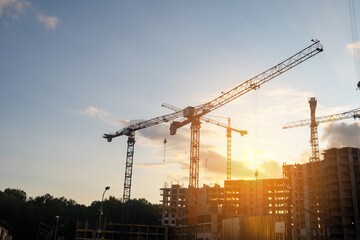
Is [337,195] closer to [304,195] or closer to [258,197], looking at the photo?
[304,195]

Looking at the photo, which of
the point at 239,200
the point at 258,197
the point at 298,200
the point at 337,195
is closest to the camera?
the point at 337,195

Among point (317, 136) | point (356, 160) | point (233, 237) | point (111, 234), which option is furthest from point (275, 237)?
point (111, 234)

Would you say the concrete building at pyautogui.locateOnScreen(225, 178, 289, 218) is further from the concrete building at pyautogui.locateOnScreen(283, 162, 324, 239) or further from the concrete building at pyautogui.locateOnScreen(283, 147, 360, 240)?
the concrete building at pyautogui.locateOnScreen(283, 147, 360, 240)

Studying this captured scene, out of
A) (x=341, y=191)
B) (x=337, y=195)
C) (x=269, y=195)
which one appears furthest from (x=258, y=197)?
(x=341, y=191)

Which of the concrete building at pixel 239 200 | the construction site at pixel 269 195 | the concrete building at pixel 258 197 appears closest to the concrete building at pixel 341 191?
the construction site at pixel 269 195

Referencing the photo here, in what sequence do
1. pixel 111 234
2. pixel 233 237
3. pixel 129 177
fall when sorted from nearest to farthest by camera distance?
pixel 233 237 < pixel 129 177 < pixel 111 234

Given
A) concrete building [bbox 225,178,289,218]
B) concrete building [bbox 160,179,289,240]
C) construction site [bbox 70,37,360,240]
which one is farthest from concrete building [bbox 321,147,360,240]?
concrete building [bbox 225,178,289,218]

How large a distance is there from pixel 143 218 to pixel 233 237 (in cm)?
16089

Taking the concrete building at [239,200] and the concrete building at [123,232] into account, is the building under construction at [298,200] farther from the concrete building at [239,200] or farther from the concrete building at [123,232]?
the concrete building at [123,232]

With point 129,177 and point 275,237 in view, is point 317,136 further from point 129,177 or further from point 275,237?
point 275,237

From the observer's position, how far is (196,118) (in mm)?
121625

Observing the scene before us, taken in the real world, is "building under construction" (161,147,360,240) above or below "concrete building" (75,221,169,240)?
above

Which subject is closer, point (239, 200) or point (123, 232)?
point (123, 232)

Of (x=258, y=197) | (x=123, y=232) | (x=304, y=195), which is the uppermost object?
(x=258, y=197)
